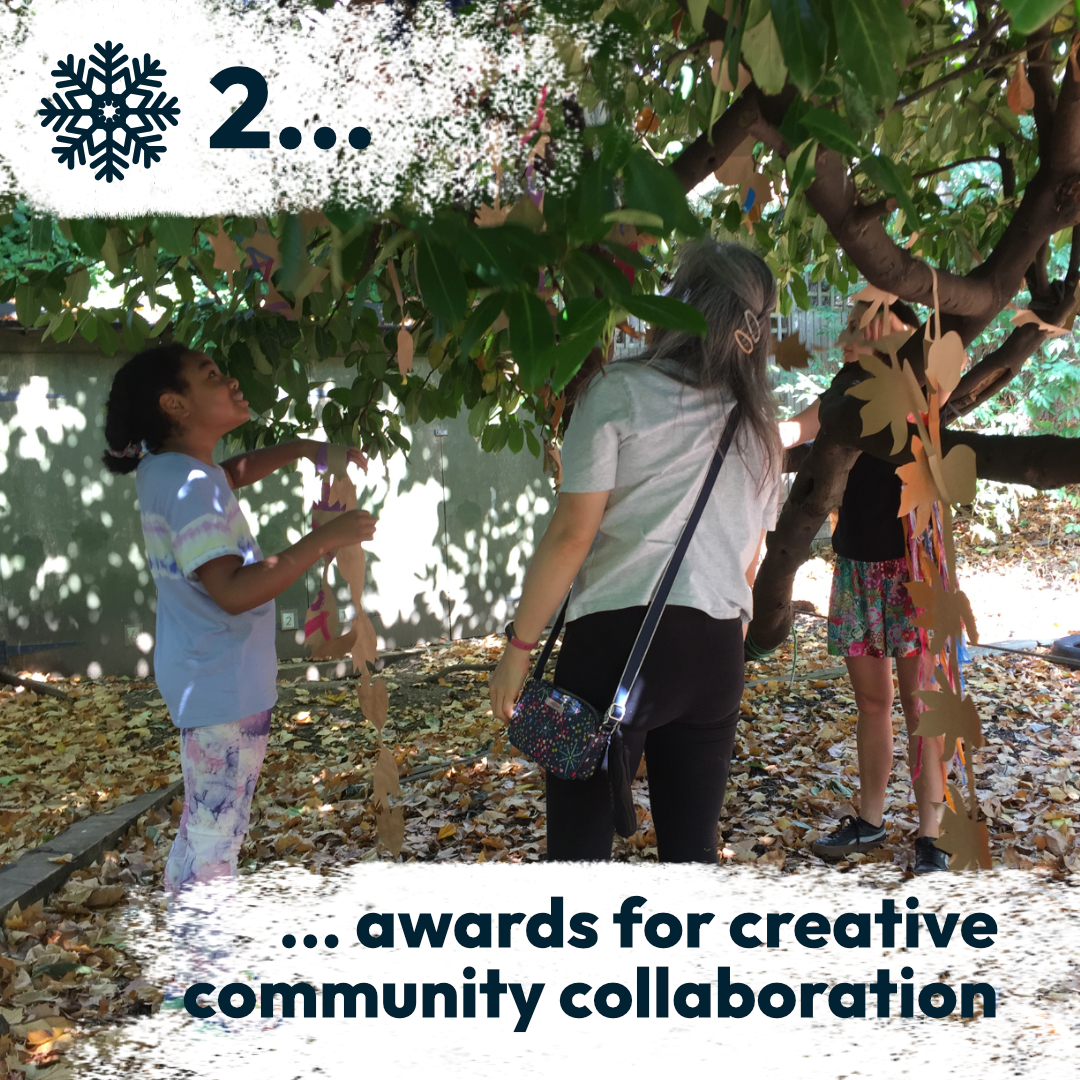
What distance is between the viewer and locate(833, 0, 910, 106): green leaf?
0.93 meters

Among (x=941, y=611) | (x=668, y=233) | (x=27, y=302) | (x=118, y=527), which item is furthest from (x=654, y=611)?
(x=118, y=527)

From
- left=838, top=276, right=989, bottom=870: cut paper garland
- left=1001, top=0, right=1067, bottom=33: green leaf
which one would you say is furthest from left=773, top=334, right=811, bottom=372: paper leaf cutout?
left=1001, top=0, right=1067, bottom=33: green leaf

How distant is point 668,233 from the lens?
119cm

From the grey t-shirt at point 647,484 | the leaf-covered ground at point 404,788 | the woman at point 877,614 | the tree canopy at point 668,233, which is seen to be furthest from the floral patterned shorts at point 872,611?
the grey t-shirt at point 647,484

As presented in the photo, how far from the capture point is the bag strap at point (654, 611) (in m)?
1.69

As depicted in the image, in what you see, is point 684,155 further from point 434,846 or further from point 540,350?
point 434,846

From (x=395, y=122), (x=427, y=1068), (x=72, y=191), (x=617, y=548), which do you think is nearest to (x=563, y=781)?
(x=617, y=548)

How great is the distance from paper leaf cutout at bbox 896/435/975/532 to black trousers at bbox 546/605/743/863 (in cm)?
44

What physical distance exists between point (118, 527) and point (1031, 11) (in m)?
6.21

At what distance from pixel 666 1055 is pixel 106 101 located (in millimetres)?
1724

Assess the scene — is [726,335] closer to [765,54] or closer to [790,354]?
[790,354]

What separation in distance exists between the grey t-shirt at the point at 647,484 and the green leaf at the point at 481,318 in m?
0.69

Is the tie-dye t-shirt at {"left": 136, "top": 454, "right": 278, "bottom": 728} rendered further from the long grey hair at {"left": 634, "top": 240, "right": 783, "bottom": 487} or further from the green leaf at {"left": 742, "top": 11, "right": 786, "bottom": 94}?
the green leaf at {"left": 742, "top": 11, "right": 786, "bottom": 94}

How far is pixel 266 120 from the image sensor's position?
54.6 inches
